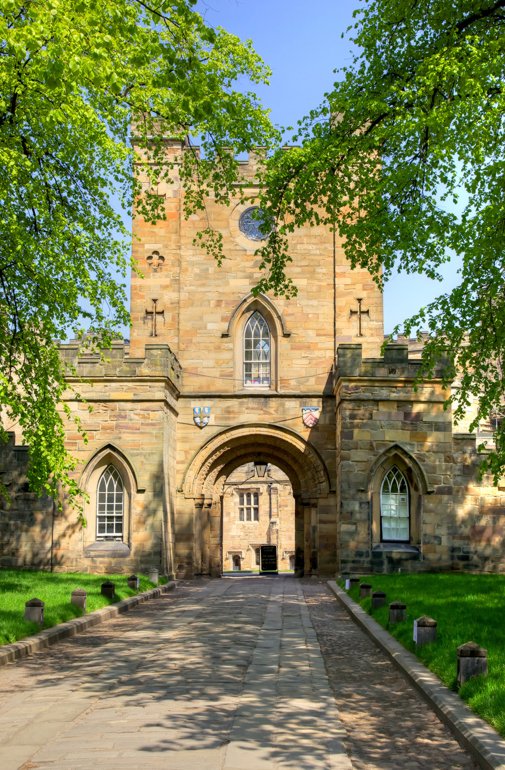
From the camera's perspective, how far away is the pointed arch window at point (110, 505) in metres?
23.2

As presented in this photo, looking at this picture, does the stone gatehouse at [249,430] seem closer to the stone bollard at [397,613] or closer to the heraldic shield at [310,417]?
the heraldic shield at [310,417]

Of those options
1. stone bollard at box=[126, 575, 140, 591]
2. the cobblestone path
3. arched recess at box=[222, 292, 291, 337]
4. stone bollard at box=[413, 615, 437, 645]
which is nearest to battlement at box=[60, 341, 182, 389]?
arched recess at box=[222, 292, 291, 337]

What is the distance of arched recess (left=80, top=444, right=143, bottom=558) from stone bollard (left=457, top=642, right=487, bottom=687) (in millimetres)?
15926

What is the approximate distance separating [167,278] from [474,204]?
45.3 feet

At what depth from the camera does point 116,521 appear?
76.2 feet

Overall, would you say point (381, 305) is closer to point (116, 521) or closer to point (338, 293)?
point (338, 293)

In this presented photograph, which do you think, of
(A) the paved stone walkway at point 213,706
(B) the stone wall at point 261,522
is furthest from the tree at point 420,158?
(B) the stone wall at point 261,522

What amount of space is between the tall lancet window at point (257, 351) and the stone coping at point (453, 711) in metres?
16.1

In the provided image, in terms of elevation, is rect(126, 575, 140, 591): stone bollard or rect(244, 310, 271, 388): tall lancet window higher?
rect(244, 310, 271, 388): tall lancet window

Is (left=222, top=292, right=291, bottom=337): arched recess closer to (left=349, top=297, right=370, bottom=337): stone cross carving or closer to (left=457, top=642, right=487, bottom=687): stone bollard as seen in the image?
(left=349, top=297, right=370, bottom=337): stone cross carving

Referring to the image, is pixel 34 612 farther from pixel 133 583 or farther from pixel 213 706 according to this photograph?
pixel 133 583

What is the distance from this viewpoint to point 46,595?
47.8 ft

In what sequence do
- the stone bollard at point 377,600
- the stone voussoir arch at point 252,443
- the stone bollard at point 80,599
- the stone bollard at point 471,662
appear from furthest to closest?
the stone voussoir arch at point 252,443 < the stone bollard at point 377,600 < the stone bollard at point 80,599 < the stone bollard at point 471,662

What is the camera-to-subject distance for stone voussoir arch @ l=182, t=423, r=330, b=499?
25.5m
